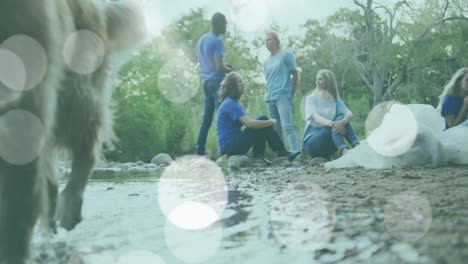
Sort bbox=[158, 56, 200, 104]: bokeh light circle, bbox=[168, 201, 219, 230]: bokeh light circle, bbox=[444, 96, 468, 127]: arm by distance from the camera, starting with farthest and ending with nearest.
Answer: bbox=[158, 56, 200, 104]: bokeh light circle, bbox=[444, 96, 468, 127]: arm, bbox=[168, 201, 219, 230]: bokeh light circle

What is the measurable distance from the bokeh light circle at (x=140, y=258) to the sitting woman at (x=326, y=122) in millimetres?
6478

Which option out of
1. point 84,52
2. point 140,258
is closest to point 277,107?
point 84,52

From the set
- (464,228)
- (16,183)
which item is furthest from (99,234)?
(464,228)

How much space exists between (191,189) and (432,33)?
27443 millimetres

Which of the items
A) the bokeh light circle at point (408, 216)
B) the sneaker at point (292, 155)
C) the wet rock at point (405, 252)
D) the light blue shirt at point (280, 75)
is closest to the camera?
the wet rock at point (405, 252)

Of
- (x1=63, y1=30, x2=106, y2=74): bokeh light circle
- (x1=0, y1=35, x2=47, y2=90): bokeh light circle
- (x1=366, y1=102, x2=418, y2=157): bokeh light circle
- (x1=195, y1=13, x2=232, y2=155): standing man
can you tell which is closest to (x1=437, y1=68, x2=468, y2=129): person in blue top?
(x1=366, y1=102, x2=418, y2=157): bokeh light circle

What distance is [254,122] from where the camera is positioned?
8.77 meters

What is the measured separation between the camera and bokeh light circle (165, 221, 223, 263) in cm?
234

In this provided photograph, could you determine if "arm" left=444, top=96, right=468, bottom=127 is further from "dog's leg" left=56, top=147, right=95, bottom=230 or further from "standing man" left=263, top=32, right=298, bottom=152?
"dog's leg" left=56, top=147, right=95, bottom=230

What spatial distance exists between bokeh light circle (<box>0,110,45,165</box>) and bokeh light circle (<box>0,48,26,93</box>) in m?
0.11

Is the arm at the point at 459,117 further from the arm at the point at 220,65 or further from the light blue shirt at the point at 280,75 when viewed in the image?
the arm at the point at 220,65

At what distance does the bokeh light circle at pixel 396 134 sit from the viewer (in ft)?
21.0

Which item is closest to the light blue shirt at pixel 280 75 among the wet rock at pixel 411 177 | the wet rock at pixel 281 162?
the wet rock at pixel 281 162

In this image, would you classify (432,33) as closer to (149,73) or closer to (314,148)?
(149,73)
